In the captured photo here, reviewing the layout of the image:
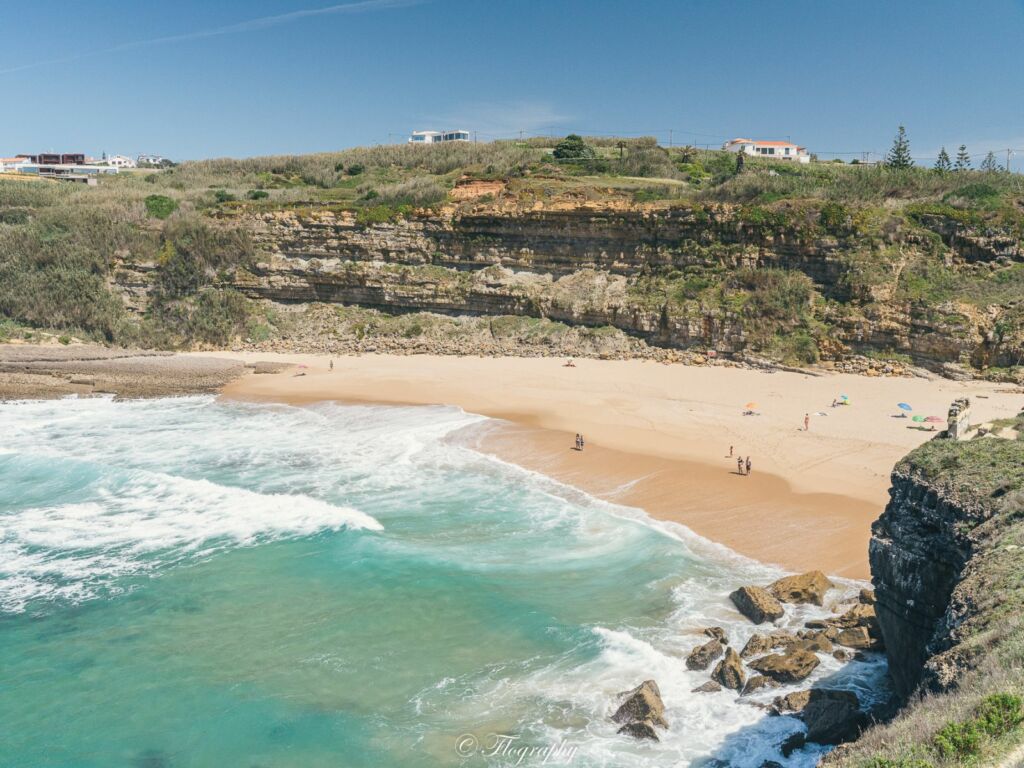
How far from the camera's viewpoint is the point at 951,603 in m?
7.99

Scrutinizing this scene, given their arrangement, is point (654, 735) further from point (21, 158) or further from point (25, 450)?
point (21, 158)

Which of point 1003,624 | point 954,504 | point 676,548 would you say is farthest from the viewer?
point 676,548

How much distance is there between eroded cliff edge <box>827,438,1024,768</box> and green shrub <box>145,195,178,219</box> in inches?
1809

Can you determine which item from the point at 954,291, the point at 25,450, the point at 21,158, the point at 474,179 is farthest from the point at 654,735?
the point at 21,158

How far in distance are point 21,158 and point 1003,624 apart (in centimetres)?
14227

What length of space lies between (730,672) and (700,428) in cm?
1378

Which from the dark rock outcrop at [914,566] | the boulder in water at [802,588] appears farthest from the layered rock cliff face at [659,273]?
the dark rock outcrop at [914,566]

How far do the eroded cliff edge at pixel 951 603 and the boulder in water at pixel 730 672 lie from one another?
2.09 m

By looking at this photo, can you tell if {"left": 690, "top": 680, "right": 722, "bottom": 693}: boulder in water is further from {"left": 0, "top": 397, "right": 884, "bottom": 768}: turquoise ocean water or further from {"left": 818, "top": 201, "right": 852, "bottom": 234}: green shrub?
{"left": 818, "top": 201, "right": 852, "bottom": 234}: green shrub

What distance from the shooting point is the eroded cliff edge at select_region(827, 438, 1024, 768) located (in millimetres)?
Result: 5582

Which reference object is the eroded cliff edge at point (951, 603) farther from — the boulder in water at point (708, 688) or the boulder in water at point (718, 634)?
the boulder in water at point (718, 634)

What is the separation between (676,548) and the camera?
52.4ft

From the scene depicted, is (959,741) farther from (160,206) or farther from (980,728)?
(160,206)

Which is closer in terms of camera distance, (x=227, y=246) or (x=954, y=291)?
(x=954, y=291)
